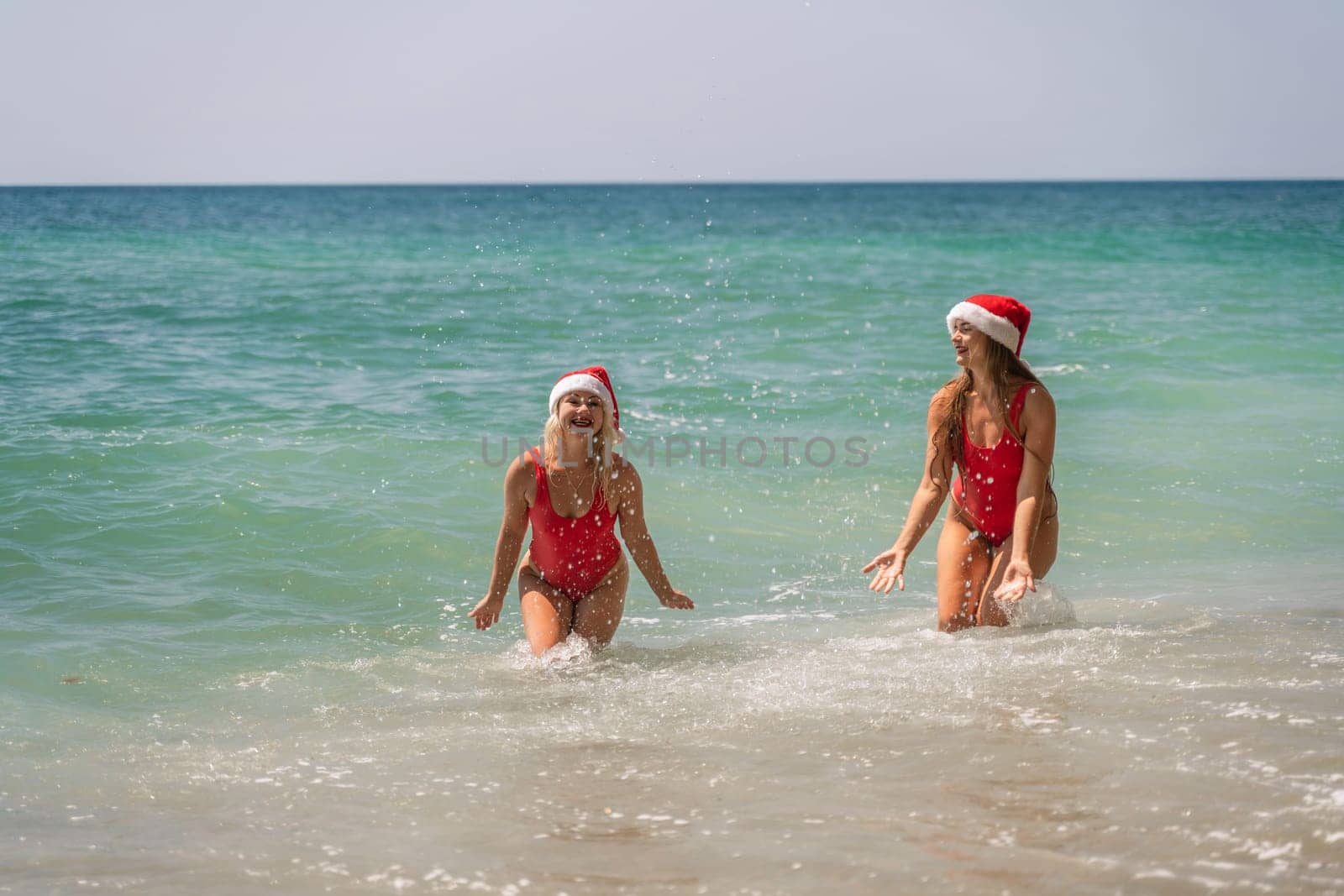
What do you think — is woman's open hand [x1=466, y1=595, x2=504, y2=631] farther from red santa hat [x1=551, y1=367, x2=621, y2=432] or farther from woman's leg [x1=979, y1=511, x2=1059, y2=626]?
woman's leg [x1=979, y1=511, x2=1059, y2=626]

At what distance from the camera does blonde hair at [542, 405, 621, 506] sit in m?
5.43

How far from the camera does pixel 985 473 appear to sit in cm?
548

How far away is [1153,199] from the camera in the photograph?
267 ft

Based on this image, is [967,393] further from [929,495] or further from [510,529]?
[510,529]

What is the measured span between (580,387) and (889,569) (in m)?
1.54

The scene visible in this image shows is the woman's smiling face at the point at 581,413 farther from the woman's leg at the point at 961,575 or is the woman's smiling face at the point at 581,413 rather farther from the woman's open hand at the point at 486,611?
the woman's leg at the point at 961,575

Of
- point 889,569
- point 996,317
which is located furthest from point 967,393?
point 889,569

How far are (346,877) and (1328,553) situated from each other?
6126mm

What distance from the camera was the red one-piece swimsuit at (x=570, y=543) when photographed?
546cm

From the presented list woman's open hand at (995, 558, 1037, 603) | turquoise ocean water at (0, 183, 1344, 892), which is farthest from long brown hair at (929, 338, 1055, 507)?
turquoise ocean water at (0, 183, 1344, 892)

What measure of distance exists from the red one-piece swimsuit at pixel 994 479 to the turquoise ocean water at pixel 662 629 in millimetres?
544

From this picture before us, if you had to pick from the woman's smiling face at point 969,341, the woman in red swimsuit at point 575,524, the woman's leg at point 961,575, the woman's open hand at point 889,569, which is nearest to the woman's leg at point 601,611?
the woman in red swimsuit at point 575,524

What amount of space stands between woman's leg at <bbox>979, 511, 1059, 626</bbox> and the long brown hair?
20cm

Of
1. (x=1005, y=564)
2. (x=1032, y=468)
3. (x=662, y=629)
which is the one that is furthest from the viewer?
(x=662, y=629)
